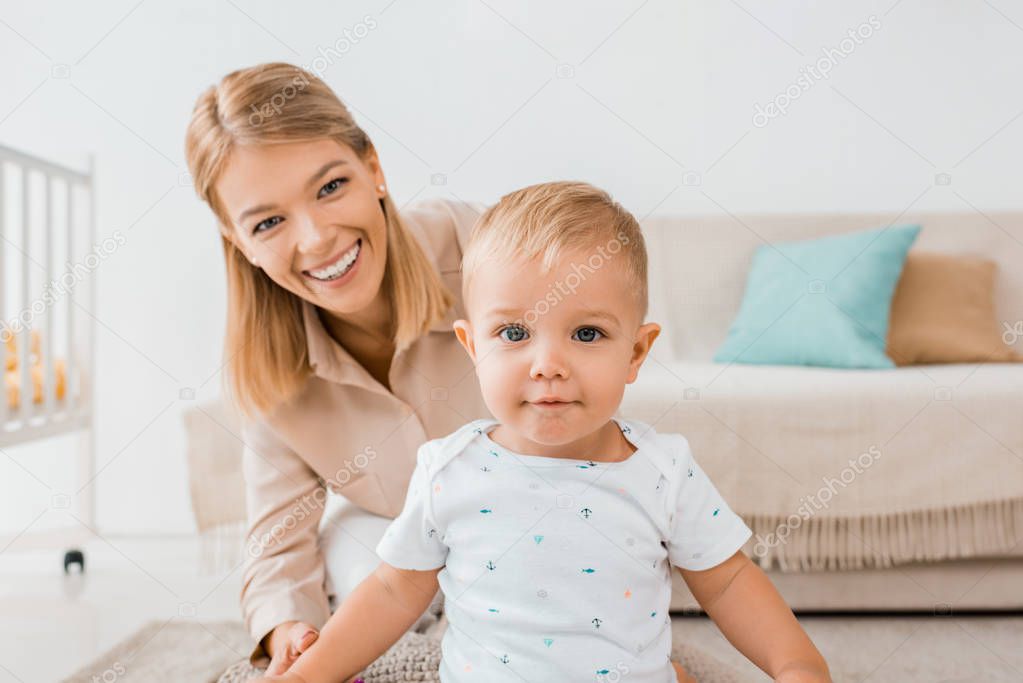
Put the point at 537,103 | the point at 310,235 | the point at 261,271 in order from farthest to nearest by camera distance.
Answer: the point at 537,103, the point at 261,271, the point at 310,235

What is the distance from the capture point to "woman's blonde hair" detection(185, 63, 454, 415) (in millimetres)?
1104

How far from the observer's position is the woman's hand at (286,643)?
97 cm

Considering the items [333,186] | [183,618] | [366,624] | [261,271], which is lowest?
[183,618]

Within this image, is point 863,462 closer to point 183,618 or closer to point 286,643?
point 286,643

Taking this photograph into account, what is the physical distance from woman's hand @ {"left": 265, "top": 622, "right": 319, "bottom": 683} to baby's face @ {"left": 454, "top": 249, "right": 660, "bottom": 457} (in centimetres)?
38

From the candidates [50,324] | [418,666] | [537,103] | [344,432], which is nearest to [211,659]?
[344,432]

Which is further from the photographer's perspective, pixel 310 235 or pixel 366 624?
pixel 310 235

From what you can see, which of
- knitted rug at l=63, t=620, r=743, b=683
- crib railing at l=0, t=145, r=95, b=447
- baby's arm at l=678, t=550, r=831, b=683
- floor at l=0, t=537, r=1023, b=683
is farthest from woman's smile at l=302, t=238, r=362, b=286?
crib railing at l=0, t=145, r=95, b=447

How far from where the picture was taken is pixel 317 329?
1.27 m

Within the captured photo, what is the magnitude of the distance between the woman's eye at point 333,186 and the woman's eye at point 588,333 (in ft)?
1.64

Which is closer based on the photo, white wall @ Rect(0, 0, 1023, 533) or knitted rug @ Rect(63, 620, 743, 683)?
knitted rug @ Rect(63, 620, 743, 683)

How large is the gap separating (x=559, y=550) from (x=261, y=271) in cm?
67

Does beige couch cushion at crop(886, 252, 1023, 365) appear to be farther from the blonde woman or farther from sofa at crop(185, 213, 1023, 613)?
A: the blonde woman

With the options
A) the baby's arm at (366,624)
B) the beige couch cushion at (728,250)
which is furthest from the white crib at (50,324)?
the baby's arm at (366,624)
